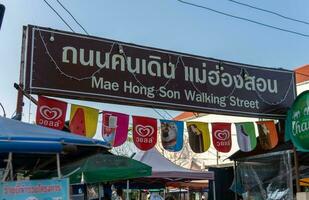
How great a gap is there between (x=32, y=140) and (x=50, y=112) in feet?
14.7

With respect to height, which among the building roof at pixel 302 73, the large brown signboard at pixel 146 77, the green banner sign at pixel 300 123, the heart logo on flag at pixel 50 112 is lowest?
the green banner sign at pixel 300 123

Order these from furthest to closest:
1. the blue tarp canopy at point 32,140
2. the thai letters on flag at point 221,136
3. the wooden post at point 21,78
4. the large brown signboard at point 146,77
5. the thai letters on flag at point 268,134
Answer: the thai letters on flag at point 268,134 → the thai letters on flag at point 221,136 → the large brown signboard at point 146,77 → the wooden post at point 21,78 → the blue tarp canopy at point 32,140

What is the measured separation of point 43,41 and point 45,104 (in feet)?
3.93

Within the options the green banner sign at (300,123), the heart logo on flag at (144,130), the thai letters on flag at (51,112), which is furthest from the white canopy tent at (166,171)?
the green banner sign at (300,123)

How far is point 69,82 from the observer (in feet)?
30.2

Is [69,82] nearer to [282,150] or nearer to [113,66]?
[113,66]

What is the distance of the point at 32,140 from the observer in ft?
15.1

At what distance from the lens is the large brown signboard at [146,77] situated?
9.09 metres

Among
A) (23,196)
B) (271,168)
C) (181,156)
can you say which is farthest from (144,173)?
(181,156)

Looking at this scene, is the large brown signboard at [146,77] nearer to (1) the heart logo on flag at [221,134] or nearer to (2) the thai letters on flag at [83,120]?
(2) the thai letters on flag at [83,120]

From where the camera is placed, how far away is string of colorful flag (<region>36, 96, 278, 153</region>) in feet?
29.8

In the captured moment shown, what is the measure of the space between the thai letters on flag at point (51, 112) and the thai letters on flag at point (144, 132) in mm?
1737

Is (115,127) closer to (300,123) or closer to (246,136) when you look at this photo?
(246,136)

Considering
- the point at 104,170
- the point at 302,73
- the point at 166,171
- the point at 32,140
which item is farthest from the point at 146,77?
the point at 302,73
